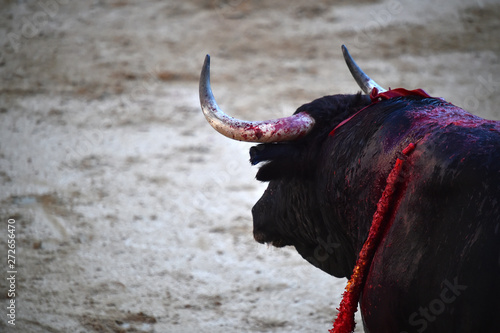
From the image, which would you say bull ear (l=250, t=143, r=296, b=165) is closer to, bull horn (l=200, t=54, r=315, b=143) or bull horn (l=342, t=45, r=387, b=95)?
bull horn (l=200, t=54, r=315, b=143)

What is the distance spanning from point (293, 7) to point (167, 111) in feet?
9.49

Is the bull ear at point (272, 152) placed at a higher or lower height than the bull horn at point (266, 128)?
lower

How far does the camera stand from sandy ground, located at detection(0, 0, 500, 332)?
13.4 feet

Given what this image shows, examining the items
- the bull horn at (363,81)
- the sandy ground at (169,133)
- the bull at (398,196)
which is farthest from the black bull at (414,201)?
the sandy ground at (169,133)

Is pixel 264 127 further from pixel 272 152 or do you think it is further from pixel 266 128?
pixel 272 152

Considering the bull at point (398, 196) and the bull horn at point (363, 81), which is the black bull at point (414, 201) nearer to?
the bull at point (398, 196)

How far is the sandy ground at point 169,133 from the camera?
4.07 metres

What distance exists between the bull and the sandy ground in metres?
1.58

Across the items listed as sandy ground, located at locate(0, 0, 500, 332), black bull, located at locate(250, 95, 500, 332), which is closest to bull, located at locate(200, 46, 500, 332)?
black bull, located at locate(250, 95, 500, 332)

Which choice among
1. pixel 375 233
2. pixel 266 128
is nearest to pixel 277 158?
pixel 266 128

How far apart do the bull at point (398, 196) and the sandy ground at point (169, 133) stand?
158 centimetres

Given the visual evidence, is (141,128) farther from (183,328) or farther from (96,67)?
(183,328)

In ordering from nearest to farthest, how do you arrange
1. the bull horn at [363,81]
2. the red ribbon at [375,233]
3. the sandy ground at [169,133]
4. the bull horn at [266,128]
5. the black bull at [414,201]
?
the black bull at [414,201] < the red ribbon at [375,233] < the bull horn at [266,128] < the bull horn at [363,81] < the sandy ground at [169,133]

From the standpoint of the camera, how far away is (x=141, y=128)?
6453 millimetres
